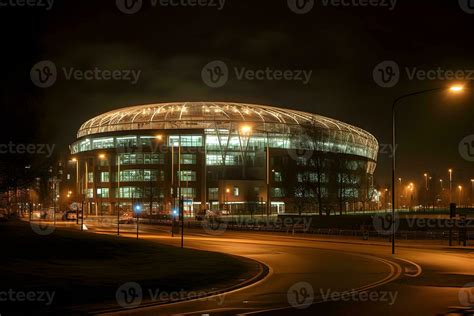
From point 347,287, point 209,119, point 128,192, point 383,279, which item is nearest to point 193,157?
point 209,119

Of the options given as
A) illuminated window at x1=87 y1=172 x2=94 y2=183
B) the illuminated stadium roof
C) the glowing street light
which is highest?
the illuminated stadium roof

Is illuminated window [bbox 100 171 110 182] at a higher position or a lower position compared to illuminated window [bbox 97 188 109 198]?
higher

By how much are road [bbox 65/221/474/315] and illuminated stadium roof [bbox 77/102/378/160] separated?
9134cm

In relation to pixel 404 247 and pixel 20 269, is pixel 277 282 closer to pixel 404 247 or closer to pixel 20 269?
pixel 20 269

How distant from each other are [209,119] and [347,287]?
109350 mm

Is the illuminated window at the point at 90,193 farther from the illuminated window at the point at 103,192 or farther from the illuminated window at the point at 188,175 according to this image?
the illuminated window at the point at 188,175

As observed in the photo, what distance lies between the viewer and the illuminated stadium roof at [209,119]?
Answer: 127 m

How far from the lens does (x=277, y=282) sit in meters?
20.1

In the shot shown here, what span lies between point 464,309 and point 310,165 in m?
55.2

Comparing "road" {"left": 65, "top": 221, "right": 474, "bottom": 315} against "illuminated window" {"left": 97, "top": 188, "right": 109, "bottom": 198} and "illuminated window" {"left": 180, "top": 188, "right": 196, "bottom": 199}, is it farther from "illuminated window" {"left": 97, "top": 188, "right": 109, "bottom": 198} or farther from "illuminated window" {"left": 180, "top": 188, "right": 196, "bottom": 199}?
"illuminated window" {"left": 97, "top": 188, "right": 109, "bottom": 198}

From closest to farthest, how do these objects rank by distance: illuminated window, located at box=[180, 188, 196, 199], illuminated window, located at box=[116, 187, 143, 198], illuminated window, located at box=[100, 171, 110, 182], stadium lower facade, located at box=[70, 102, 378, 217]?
stadium lower facade, located at box=[70, 102, 378, 217] → illuminated window, located at box=[116, 187, 143, 198] → illuminated window, located at box=[180, 188, 196, 199] → illuminated window, located at box=[100, 171, 110, 182]

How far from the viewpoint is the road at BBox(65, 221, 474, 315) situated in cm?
1420

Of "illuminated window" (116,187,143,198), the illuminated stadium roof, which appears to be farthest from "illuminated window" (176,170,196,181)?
"illuminated window" (116,187,143,198)

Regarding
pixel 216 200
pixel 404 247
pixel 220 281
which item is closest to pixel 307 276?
pixel 220 281
